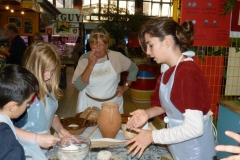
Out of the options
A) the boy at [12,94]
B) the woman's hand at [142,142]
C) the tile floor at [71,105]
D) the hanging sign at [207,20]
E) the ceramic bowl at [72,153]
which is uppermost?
the hanging sign at [207,20]

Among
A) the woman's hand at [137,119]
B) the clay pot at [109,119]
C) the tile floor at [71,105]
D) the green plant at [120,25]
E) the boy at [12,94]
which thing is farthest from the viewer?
the green plant at [120,25]

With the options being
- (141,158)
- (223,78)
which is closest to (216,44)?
(223,78)

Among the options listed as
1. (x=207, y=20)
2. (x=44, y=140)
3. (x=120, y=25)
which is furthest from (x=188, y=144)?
(x=120, y=25)

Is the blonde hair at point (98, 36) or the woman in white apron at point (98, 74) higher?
the blonde hair at point (98, 36)

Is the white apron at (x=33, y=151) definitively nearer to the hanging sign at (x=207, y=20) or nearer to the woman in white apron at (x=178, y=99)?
the woman in white apron at (x=178, y=99)

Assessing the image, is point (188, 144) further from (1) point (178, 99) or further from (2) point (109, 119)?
(2) point (109, 119)

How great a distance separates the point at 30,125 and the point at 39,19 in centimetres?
735

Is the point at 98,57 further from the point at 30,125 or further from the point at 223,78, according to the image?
the point at 223,78

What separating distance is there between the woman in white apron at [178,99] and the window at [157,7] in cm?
1984

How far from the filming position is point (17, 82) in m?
1.15

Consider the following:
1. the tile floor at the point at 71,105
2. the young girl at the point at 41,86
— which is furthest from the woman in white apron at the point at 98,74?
the tile floor at the point at 71,105

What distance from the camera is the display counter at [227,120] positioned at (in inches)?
103

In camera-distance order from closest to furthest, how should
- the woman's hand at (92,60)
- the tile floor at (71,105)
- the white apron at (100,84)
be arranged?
the woman's hand at (92,60), the white apron at (100,84), the tile floor at (71,105)

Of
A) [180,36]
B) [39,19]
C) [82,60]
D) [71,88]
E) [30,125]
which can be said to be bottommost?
[71,88]
